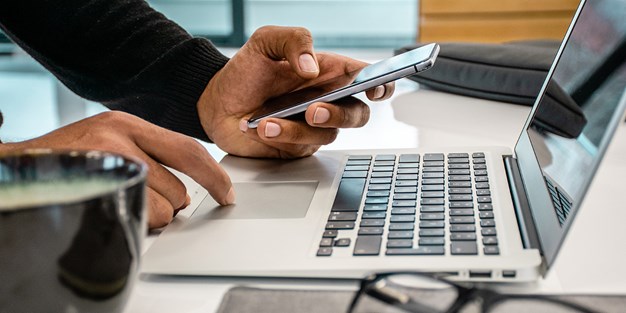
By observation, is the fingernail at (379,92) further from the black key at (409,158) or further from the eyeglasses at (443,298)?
the eyeglasses at (443,298)

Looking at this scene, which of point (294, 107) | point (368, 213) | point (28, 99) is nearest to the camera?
point (368, 213)

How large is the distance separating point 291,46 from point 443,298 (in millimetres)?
458

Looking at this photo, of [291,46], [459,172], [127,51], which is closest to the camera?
[459,172]

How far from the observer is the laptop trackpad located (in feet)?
1.89

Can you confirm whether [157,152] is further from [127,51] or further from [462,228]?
[127,51]

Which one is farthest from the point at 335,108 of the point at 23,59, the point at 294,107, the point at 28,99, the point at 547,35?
the point at 23,59

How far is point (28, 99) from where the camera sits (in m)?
3.36

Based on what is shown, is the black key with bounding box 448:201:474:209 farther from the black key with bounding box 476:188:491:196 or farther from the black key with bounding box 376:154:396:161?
the black key with bounding box 376:154:396:161

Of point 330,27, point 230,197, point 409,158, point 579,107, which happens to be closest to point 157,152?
point 230,197

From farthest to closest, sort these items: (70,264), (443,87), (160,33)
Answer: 1. (443,87)
2. (160,33)
3. (70,264)

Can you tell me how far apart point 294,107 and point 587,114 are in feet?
0.88

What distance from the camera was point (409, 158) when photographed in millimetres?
745

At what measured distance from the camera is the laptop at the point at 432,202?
0.46m

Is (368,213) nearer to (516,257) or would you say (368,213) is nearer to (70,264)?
(516,257)
